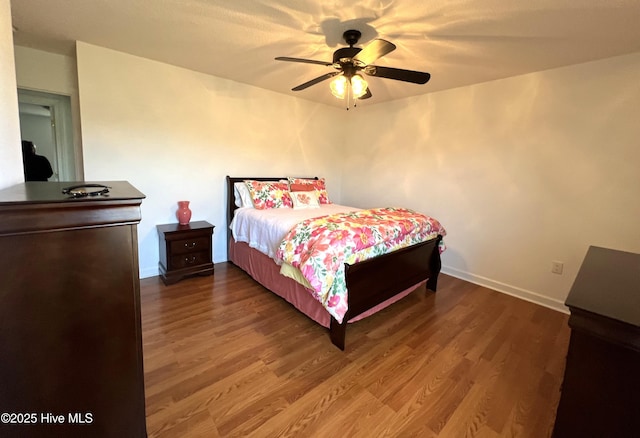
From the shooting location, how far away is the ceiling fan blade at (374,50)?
5.54ft

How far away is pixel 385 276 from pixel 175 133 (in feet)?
8.97

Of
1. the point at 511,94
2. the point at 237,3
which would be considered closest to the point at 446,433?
the point at 237,3

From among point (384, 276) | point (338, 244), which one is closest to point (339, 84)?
point (338, 244)

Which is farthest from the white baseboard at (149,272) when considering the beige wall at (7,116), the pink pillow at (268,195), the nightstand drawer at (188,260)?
the beige wall at (7,116)

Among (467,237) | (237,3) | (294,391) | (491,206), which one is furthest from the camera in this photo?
(467,237)

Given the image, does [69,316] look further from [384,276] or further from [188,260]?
[188,260]

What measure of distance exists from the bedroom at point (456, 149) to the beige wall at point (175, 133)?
1 cm

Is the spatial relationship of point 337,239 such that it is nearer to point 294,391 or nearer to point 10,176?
point 294,391

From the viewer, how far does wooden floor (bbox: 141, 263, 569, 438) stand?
1463mm

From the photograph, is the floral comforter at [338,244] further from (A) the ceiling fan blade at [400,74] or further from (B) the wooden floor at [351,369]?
(A) the ceiling fan blade at [400,74]

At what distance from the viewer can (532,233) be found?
288cm

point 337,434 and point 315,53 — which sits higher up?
point 315,53

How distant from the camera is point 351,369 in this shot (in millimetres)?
1850

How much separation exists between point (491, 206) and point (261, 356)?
287 cm
